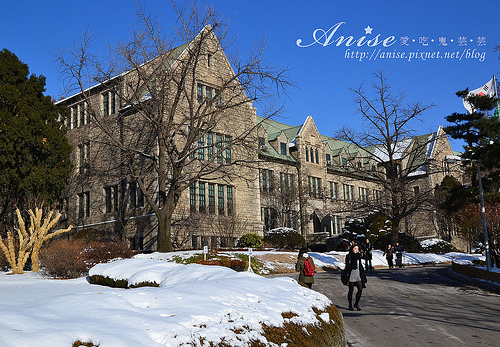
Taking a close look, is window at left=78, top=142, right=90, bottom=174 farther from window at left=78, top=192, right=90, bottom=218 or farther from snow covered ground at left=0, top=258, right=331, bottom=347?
snow covered ground at left=0, top=258, right=331, bottom=347

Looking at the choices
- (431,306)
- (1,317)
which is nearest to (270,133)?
(431,306)

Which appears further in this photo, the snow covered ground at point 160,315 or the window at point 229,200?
the window at point 229,200

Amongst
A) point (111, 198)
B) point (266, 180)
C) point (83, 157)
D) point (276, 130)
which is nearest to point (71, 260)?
point (111, 198)

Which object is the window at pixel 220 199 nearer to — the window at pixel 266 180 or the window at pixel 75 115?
the window at pixel 266 180

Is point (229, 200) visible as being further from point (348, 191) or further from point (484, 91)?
point (348, 191)

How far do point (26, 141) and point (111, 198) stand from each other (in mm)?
11556

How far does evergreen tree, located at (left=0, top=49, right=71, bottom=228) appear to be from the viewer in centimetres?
2303

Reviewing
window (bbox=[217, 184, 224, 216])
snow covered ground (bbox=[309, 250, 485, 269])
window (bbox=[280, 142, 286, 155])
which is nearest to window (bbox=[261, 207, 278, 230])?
window (bbox=[280, 142, 286, 155])

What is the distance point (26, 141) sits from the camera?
2367 cm

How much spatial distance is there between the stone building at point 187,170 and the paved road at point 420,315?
1229 centimetres

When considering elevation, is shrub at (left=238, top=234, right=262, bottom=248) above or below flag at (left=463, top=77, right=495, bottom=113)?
below

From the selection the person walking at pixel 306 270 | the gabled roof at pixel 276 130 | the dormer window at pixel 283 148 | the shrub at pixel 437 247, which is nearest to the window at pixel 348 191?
the gabled roof at pixel 276 130

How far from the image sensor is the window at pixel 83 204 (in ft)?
120

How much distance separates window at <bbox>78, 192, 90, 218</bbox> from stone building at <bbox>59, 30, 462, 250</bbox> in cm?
10
